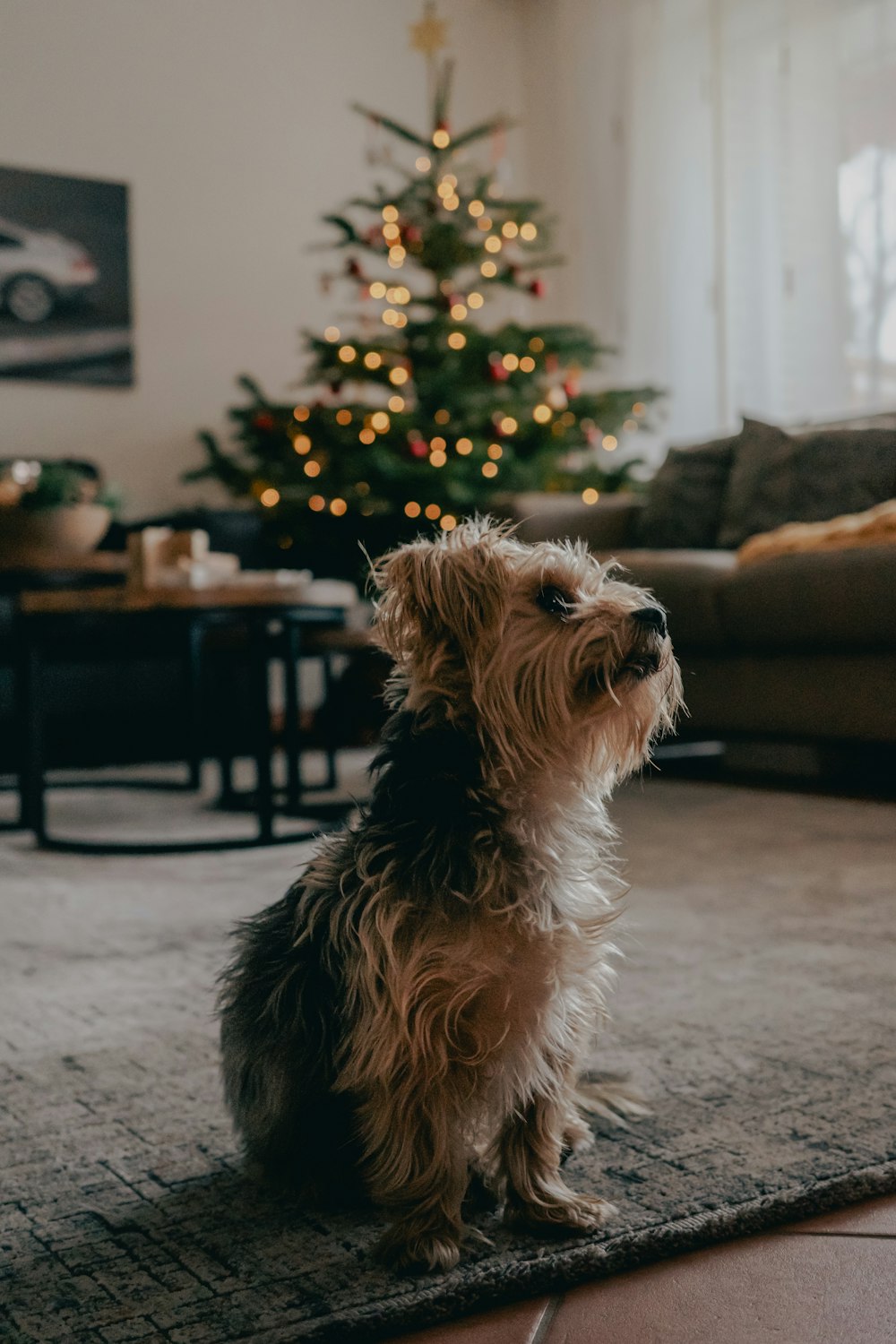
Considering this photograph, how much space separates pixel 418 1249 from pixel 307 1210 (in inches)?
5.7

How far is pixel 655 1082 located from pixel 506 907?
428mm

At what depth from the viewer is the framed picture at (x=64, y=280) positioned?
5457mm

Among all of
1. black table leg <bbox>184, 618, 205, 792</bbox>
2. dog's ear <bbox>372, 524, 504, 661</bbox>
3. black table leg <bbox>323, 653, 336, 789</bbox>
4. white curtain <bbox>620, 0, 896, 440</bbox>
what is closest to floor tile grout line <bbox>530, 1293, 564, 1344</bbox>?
dog's ear <bbox>372, 524, 504, 661</bbox>

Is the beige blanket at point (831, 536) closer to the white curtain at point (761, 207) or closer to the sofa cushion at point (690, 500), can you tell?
the sofa cushion at point (690, 500)

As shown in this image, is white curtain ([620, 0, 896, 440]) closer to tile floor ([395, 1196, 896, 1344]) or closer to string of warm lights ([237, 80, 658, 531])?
string of warm lights ([237, 80, 658, 531])

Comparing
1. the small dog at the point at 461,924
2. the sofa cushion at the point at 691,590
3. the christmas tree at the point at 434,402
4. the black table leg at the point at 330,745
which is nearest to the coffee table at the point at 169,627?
the black table leg at the point at 330,745

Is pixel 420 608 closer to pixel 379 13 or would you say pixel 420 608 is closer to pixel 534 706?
pixel 534 706

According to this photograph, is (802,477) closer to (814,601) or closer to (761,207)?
(814,601)

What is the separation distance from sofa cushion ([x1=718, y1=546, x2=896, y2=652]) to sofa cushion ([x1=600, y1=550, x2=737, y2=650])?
40 millimetres

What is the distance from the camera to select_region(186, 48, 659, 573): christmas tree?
5.01 metres

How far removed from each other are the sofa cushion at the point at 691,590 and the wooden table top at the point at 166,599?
1.06m

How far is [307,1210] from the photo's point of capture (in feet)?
3.48

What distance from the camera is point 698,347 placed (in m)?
5.93

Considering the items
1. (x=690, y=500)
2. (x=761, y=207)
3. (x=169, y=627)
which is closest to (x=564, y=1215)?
(x=169, y=627)
